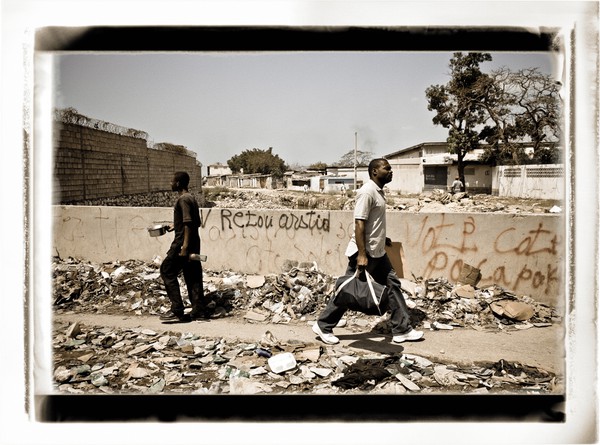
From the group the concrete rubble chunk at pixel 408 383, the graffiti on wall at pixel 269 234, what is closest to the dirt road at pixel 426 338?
the concrete rubble chunk at pixel 408 383

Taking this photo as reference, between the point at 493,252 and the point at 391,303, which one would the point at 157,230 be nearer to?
the point at 391,303

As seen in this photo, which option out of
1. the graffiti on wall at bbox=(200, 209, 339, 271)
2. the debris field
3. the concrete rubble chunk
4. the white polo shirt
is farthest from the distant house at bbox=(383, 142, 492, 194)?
the concrete rubble chunk

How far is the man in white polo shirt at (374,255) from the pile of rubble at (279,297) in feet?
2.00

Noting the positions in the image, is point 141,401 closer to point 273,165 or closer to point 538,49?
point 538,49

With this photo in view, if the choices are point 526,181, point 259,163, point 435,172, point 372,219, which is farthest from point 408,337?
point 259,163

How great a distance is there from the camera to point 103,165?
11.6 m

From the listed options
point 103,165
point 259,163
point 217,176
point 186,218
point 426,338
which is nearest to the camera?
point 426,338

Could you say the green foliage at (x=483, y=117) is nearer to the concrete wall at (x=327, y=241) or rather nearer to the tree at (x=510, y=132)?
the tree at (x=510, y=132)

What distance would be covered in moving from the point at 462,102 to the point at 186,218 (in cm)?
2294

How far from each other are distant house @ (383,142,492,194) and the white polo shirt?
2659 centimetres

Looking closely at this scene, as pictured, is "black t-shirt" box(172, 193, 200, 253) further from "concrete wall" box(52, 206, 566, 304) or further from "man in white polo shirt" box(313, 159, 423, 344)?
"man in white polo shirt" box(313, 159, 423, 344)
